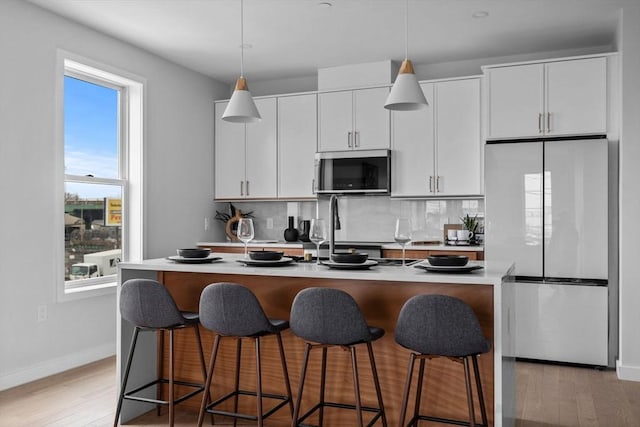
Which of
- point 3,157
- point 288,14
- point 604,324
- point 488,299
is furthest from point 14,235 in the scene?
point 604,324

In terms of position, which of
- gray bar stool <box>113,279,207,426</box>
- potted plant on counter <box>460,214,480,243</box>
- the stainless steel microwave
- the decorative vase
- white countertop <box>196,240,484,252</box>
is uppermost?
the stainless steel microwave

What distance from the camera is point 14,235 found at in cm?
374

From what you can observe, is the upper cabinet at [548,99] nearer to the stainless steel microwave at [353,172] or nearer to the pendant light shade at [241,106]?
the stainless steel microwave at [353,172]

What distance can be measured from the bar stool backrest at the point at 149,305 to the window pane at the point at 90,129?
1.88m

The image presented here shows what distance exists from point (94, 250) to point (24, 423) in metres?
1.76

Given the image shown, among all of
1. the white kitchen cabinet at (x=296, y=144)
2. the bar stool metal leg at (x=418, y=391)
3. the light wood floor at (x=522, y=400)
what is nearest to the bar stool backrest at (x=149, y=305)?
the light wood floor at (x=522, y=400)

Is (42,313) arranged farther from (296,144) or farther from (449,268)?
(449,268)

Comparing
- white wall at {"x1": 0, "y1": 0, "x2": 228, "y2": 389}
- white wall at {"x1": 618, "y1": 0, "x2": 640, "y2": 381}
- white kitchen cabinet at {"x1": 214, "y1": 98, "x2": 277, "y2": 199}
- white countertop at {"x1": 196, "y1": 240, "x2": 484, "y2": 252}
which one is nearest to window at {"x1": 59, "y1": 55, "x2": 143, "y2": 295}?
white wall at {"x1": 0, "y1": 0, "x2": 228, "y2": 389}

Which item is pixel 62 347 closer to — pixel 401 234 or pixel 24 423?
pixel 24 423

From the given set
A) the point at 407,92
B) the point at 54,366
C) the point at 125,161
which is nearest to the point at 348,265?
the point at 407,92

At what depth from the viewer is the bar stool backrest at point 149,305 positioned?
2.79 metres

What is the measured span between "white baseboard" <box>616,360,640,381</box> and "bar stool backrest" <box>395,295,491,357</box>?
2.29 m

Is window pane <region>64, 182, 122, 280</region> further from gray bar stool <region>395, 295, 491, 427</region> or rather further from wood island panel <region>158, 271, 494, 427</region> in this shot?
gray bar stool <region>395, 295, 491, 427</region>

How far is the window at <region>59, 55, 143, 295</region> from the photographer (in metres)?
4.32
